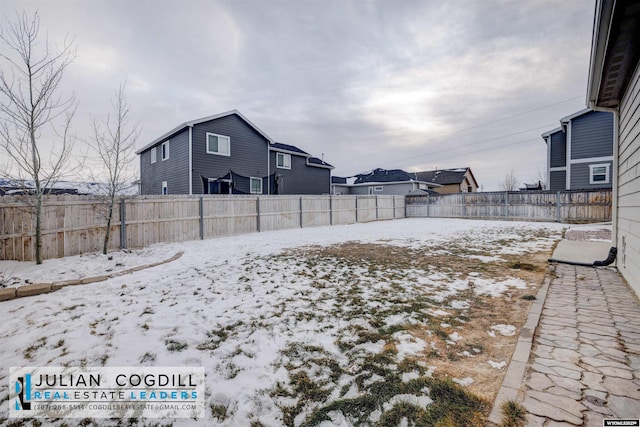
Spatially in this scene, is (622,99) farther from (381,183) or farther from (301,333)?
(381,183)

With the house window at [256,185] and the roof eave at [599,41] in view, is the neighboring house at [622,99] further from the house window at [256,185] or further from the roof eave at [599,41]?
the house window at [256,185]

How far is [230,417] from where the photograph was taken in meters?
1.61

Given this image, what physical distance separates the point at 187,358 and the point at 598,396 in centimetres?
293

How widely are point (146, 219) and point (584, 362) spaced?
9459mm

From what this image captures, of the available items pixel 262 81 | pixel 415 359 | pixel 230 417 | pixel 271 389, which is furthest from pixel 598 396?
pixel 262 81

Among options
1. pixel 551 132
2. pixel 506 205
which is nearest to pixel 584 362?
pixel 506 205

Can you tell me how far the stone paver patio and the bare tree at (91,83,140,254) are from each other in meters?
8.79

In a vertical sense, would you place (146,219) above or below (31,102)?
below

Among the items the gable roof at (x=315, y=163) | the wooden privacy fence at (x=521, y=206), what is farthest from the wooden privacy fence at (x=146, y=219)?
the wooden privacy fence at (x=521, y=206)

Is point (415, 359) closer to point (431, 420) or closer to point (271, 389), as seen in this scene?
point (431, 420)

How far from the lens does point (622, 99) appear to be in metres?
4.50

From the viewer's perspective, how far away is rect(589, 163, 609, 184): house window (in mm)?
14547
